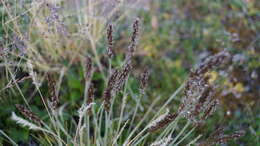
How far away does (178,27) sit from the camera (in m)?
3.28

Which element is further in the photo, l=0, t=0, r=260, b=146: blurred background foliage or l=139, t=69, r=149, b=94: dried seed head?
l=0, t=0, r=260, b=146: blurred background foliage

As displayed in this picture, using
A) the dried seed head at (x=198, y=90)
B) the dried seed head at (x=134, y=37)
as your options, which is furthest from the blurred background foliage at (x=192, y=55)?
the dried seed head at (x=198, y=90)

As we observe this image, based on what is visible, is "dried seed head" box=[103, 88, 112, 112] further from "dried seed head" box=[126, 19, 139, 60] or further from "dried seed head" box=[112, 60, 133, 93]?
"dried seed head" box=[126, 19, 139, 60]

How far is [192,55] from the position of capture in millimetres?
2879

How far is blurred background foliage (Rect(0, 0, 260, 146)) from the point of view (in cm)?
204

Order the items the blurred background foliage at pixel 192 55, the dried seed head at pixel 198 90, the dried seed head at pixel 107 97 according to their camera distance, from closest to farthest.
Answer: the dried seed head at pixel 198 90 < the dried seed head at pixel 107 97 < the blurred background foliage at pixel 192 55

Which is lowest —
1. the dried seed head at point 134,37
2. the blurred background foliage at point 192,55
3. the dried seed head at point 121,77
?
the blurred background foliage at point 192,55

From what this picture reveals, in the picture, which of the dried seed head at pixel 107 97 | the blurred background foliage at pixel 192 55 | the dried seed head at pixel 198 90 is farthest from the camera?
the blurred background foliage at pixel 192 55

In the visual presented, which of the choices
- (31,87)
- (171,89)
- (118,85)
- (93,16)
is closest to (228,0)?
(171,89)

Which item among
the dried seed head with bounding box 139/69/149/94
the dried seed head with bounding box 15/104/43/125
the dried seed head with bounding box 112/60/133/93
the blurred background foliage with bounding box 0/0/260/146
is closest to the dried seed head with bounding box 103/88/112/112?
the dried seed head with bounding box 112/60/133/93

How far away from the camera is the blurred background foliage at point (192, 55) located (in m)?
2.04

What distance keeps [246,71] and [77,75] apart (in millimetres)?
1196

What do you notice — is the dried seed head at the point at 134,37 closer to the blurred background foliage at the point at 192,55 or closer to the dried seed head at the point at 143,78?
the dried seed head at the point at 143,78

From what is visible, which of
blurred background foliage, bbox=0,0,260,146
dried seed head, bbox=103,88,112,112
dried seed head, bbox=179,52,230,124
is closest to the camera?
dried seed head, bbox=179,52,230,124
